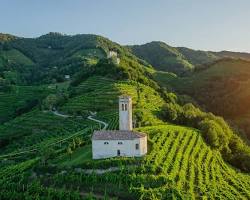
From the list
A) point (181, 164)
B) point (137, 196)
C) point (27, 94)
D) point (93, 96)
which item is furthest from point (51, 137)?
point (27, 94)

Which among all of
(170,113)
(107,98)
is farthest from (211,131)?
(107,98)

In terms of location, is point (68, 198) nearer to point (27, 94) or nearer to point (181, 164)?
point (181, 164)

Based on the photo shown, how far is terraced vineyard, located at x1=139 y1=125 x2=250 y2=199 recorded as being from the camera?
61156 mm

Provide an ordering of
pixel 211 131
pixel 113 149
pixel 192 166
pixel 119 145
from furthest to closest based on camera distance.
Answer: pixel 211 131, pixel 192 166, pixel 113 149, pixel 119 145

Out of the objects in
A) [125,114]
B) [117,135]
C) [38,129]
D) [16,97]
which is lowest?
[38,129]

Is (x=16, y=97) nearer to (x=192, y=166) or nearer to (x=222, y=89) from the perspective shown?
(x=222, y=89)

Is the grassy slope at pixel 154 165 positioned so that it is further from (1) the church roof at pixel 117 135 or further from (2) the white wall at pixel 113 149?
(1) the church roof at pixel 117 135

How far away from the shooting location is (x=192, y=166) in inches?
2685

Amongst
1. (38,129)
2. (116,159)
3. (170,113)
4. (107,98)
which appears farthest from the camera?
(107,98)

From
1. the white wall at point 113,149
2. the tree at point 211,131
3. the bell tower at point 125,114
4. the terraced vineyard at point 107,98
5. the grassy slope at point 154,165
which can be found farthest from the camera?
the terraced vineyard at point 107,98

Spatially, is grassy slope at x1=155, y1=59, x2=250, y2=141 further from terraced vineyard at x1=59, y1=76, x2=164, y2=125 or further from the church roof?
the church roof

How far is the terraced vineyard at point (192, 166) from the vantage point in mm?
61156

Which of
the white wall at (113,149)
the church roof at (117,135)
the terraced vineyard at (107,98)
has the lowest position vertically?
the white wall at (113,149)

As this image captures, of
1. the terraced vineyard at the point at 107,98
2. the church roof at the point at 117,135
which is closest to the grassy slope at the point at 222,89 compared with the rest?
the terraced vineyard at the point at 107,98
